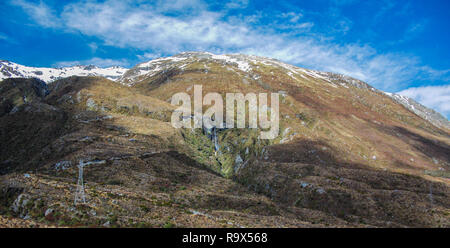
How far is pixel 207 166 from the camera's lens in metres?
71.6

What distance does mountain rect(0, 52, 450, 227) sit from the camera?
2855 cm

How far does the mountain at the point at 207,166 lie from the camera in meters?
28.5

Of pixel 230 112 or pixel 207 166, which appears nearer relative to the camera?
pixel 207 166

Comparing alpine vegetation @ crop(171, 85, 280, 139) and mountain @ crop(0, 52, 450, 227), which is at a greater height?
alpine vegetation @ crop(171, 85, 280, 139)

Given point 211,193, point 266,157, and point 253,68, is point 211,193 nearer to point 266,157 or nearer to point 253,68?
point 266,157

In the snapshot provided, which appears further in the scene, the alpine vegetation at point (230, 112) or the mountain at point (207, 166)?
the alpine vegetation at point (230, 112)

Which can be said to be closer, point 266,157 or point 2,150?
point 2,150

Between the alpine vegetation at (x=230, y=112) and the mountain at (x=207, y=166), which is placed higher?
the alpine vegetation at (x=230, y=112)

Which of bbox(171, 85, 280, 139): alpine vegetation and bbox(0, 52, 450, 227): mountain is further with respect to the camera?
bbox(171, 85, 280, 139): alpine vegetation

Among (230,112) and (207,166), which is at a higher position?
(230,112)
